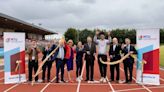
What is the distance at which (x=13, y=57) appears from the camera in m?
12.5

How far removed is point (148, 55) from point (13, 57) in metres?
5.22

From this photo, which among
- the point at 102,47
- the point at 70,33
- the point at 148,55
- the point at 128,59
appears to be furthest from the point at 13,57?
the point at 70,33

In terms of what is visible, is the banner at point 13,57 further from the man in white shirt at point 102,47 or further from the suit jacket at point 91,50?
→ the man in white shirt at point 102,47

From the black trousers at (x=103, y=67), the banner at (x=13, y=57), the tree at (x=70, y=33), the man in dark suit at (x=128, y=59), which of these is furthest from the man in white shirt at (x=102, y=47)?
the tree at (x=70, y=33)

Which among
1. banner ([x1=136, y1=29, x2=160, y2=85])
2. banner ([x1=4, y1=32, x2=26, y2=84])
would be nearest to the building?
banner ([x1=4, y1=32, x2=26, y2=84])

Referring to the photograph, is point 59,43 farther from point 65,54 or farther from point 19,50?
point 19,50

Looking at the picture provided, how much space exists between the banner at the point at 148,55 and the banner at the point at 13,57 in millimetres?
4606

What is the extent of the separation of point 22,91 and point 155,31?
5.20 meters

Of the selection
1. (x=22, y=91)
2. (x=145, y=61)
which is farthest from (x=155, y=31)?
(x=22, y=91)

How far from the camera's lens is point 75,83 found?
12211 mm

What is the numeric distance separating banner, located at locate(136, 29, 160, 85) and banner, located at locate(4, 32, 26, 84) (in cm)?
461

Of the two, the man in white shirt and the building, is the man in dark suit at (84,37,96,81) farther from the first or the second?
the building

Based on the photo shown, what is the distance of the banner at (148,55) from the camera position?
11.7 meters

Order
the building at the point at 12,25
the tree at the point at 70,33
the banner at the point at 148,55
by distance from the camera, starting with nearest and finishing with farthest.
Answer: the banner at the point at 148,55
the building at the point at 12,25
the tree at the point at 70,33
